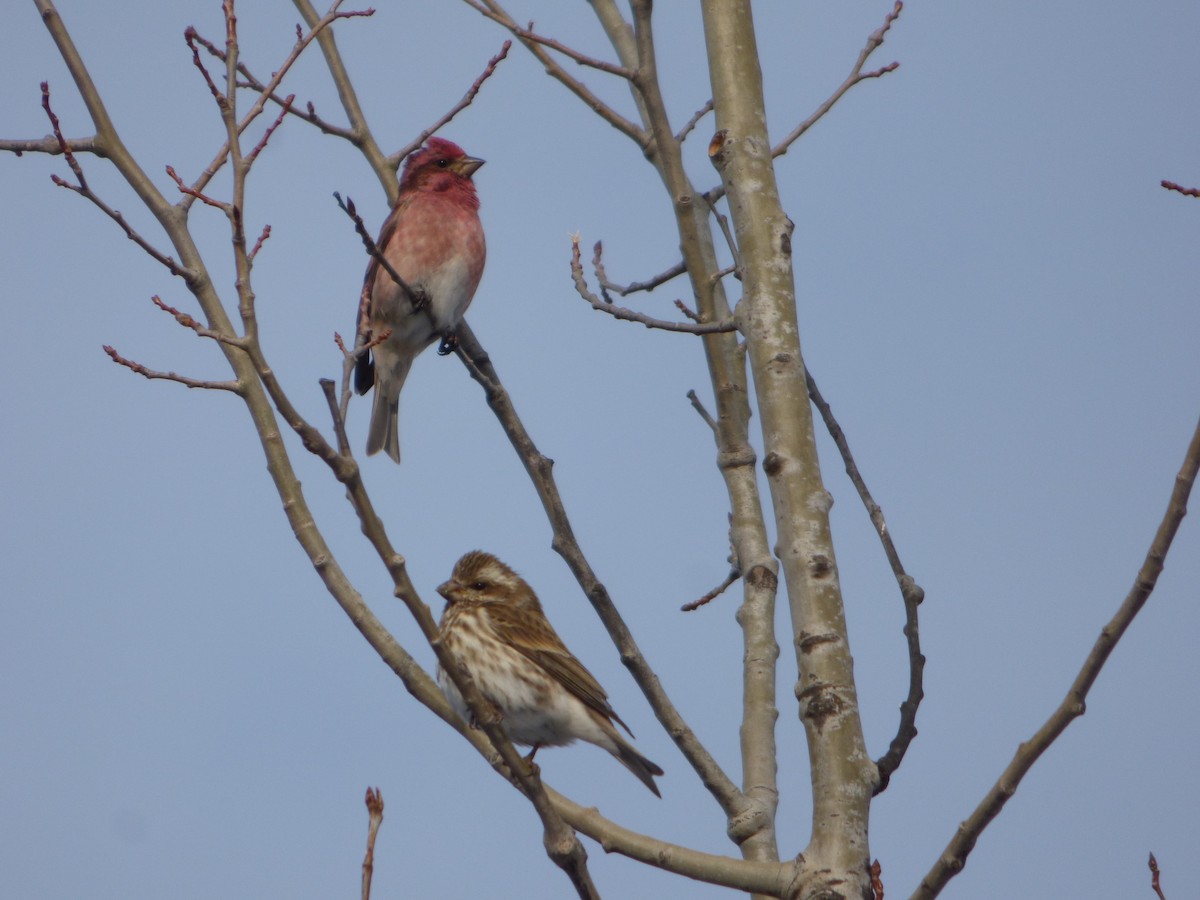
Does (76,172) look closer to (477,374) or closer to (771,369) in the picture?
(477,374)

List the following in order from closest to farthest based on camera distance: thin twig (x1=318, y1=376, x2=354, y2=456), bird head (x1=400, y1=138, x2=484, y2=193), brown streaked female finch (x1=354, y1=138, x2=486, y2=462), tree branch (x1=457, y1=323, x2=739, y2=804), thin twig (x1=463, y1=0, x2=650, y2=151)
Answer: thin twig (x1=318, y1=376, x2=354, y2=456), tree branch (x1=457, y1=323, x2=739, y2=804), thin twig (x1=463, y1=0, x2=650, y2=151), brown streaked female finch (x1=354, y1=138, x2=486, y2=462), bird head (x1=400, y1=138, x2=484, y2=193)

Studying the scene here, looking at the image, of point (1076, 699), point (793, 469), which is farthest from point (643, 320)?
point (1076, 699)

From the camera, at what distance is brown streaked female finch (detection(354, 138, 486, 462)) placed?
332 inches

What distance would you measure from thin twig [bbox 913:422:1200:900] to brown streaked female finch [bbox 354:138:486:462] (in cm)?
549

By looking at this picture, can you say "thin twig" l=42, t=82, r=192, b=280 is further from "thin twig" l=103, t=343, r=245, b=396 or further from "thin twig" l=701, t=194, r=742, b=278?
"thin twig" l=701, t=194, r=742, b=278

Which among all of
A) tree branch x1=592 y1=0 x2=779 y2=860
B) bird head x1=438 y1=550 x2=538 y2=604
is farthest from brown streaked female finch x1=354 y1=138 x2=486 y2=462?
tree branch x1=592 y1=0 x2=779 y2=860

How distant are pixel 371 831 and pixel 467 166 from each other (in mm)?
6345

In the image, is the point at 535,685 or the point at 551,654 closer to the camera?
the point at 535,685

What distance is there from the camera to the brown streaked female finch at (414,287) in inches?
332

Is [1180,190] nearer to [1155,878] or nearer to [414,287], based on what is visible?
[1155,878]

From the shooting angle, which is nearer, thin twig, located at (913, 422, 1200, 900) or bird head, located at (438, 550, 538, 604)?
thin twig, located at (913, 422, 1200, 900)

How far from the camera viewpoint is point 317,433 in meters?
3.17

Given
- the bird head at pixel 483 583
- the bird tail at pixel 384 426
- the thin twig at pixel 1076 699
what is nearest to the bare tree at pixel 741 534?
the thin twig at pixel 1076 699

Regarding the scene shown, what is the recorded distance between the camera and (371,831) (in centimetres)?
378
